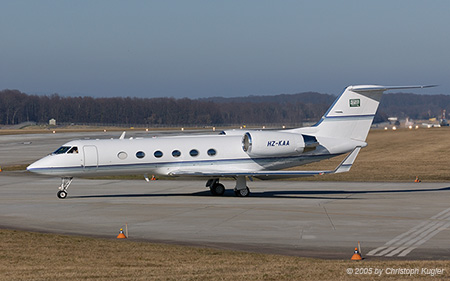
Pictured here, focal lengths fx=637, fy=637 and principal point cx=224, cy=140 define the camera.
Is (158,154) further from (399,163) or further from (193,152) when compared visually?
(399,163)

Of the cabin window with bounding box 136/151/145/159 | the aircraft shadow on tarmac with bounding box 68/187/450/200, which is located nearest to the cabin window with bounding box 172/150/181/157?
the cabin window with bounding box 136/151/145/159

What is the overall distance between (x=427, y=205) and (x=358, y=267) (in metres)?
12.3

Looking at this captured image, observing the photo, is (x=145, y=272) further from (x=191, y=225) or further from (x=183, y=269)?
(x=191, y=225)

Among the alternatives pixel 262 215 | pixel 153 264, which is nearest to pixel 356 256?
pixel 153 264

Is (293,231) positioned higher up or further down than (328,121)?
further down

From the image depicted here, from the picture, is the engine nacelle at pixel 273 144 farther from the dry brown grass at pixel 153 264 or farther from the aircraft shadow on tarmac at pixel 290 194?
the dry brown grass at pixel 153 264

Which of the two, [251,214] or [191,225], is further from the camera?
[251,214]

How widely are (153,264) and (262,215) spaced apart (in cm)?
871

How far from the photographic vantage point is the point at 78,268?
46.3 ft

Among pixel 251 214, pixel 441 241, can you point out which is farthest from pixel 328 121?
pixel 441 241

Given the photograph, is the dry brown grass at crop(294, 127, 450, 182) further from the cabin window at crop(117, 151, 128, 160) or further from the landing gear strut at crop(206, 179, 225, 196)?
the cabin window at crop(117, 151, 128, 160)

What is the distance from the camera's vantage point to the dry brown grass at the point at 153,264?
1319cm

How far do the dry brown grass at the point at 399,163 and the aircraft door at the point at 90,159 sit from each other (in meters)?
14.4

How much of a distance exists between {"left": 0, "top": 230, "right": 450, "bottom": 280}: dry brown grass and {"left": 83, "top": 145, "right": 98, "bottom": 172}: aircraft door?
32.7ft
